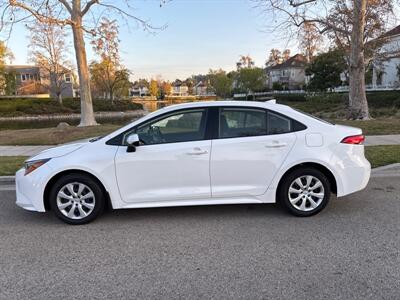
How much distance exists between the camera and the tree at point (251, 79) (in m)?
77.0

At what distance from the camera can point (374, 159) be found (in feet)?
24.3

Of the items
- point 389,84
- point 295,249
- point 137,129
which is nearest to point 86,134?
point 137,129

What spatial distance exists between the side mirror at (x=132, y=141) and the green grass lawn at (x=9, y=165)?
3962 mm

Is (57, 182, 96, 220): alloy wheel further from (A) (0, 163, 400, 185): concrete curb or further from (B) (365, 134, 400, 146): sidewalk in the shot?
(B) (365, 134, 400, 146): sidewalk

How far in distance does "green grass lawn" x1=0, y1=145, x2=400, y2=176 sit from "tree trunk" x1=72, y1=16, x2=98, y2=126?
8443mm

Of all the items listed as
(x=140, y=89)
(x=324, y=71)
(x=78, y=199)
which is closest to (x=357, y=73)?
(x=78, y=199)

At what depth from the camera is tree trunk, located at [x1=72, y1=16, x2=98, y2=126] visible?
1590 cm

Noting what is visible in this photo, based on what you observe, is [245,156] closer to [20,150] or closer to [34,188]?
[34,188]

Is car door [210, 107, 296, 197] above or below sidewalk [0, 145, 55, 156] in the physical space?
above

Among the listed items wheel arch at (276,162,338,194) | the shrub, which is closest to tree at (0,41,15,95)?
the shrub

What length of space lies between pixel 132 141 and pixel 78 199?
1.07 meters

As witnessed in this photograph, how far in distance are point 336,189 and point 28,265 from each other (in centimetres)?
380

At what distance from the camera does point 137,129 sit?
4.55 meters

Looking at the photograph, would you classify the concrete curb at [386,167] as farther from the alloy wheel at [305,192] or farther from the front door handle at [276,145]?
the front door handle at [276,145]
